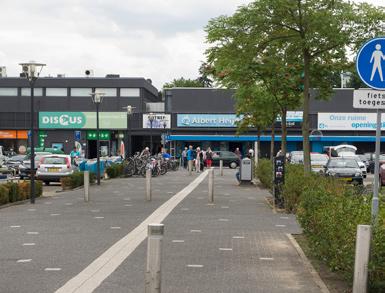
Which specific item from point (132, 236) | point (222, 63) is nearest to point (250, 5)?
point (222, 63)

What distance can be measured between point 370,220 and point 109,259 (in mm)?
3724

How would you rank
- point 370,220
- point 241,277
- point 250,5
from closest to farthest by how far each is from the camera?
point 370,220
point 241,277
point 250,5

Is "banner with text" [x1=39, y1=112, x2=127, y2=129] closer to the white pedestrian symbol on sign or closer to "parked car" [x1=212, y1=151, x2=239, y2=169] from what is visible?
"parked car" [x1=212, y1=151, x2=239, y2=169]

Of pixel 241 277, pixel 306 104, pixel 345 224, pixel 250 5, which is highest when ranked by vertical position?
pixel 250 5

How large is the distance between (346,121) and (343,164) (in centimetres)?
2882

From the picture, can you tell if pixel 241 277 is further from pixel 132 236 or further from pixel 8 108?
pixel 8 108

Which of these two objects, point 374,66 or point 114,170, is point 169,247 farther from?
point 114,170

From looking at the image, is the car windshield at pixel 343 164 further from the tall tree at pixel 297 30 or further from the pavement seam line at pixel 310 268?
the pavement seam line at pixel 310 268

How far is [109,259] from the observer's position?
923 centimetres

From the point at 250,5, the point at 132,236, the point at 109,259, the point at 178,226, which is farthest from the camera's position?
the point at 250,5

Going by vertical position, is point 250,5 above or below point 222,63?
above

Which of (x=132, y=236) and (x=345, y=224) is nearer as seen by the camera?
(x=345, y=224)

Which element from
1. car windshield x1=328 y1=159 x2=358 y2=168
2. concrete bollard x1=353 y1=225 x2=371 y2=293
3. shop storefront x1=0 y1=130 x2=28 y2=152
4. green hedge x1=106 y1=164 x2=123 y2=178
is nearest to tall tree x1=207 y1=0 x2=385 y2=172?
concrete bollard x1=353 y1=225 x2=371 y2=293

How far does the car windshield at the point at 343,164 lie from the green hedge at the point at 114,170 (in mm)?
10595
